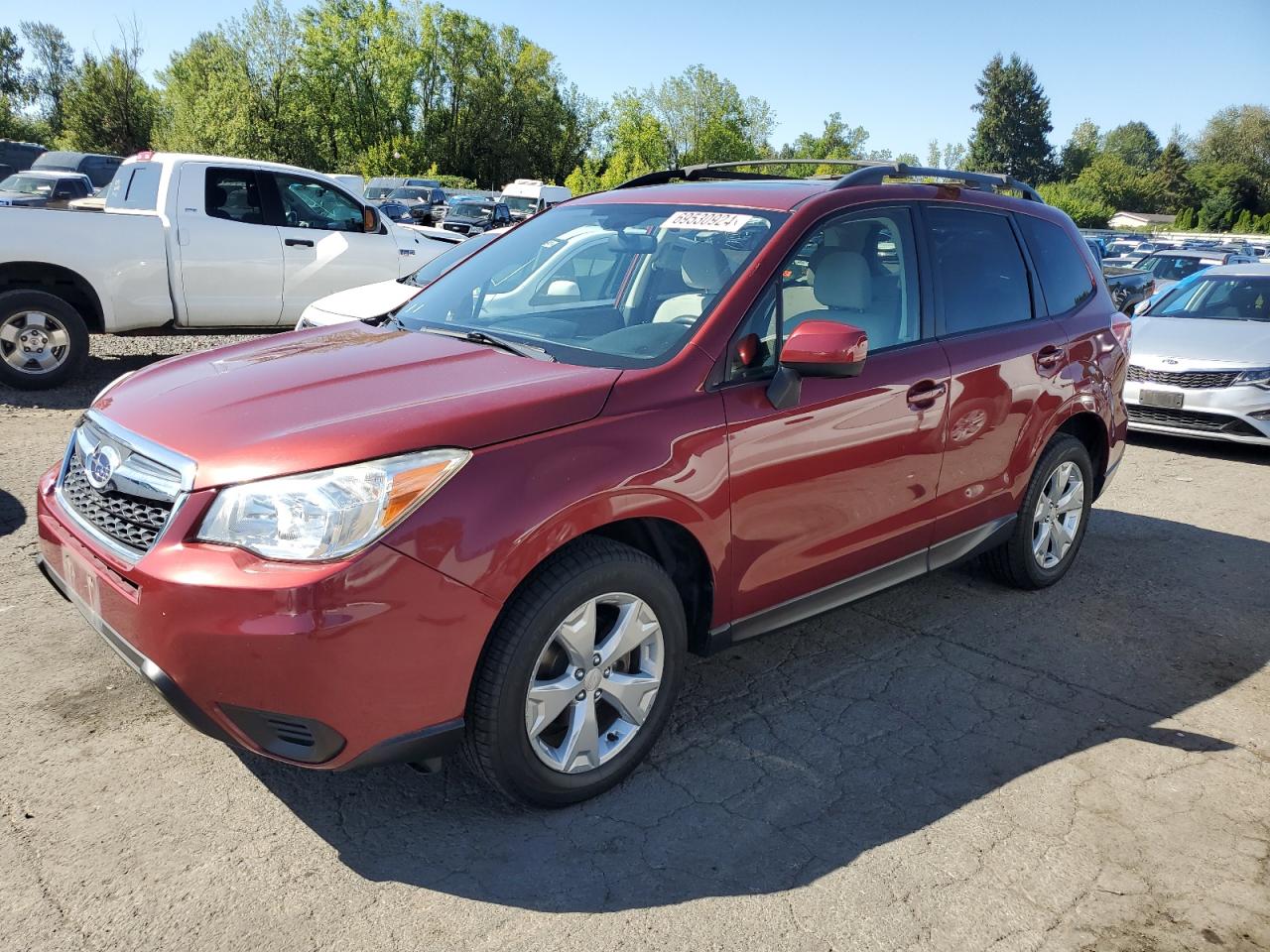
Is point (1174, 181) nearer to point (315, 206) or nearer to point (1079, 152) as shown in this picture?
point (1079, 152)

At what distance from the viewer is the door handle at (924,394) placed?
3.95m

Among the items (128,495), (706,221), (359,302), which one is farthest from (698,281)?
(359,302)

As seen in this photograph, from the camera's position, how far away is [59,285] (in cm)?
847

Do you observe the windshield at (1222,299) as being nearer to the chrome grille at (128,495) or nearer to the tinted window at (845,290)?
the tinted window at (845,290)

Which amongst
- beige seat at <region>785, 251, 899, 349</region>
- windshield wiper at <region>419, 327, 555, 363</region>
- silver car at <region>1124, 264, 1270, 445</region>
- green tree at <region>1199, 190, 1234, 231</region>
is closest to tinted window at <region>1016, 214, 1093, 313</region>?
beige seat at <region>785, 251, 899, 349</region>

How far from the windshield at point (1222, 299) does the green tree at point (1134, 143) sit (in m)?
159

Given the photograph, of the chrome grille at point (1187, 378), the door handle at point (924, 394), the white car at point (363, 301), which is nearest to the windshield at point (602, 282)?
the door handle at point (924, 394)

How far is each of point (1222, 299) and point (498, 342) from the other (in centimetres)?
901

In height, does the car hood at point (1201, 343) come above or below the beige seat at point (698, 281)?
below

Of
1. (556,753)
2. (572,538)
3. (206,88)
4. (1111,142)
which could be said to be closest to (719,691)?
(556,753)

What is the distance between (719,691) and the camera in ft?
13.0

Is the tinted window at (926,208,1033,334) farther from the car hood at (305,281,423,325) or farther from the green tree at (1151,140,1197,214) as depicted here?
the green tree at (1151,140,1197,214)

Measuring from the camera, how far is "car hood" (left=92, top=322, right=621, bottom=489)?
2.69m

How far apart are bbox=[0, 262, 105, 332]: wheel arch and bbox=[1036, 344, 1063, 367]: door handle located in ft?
24.1
